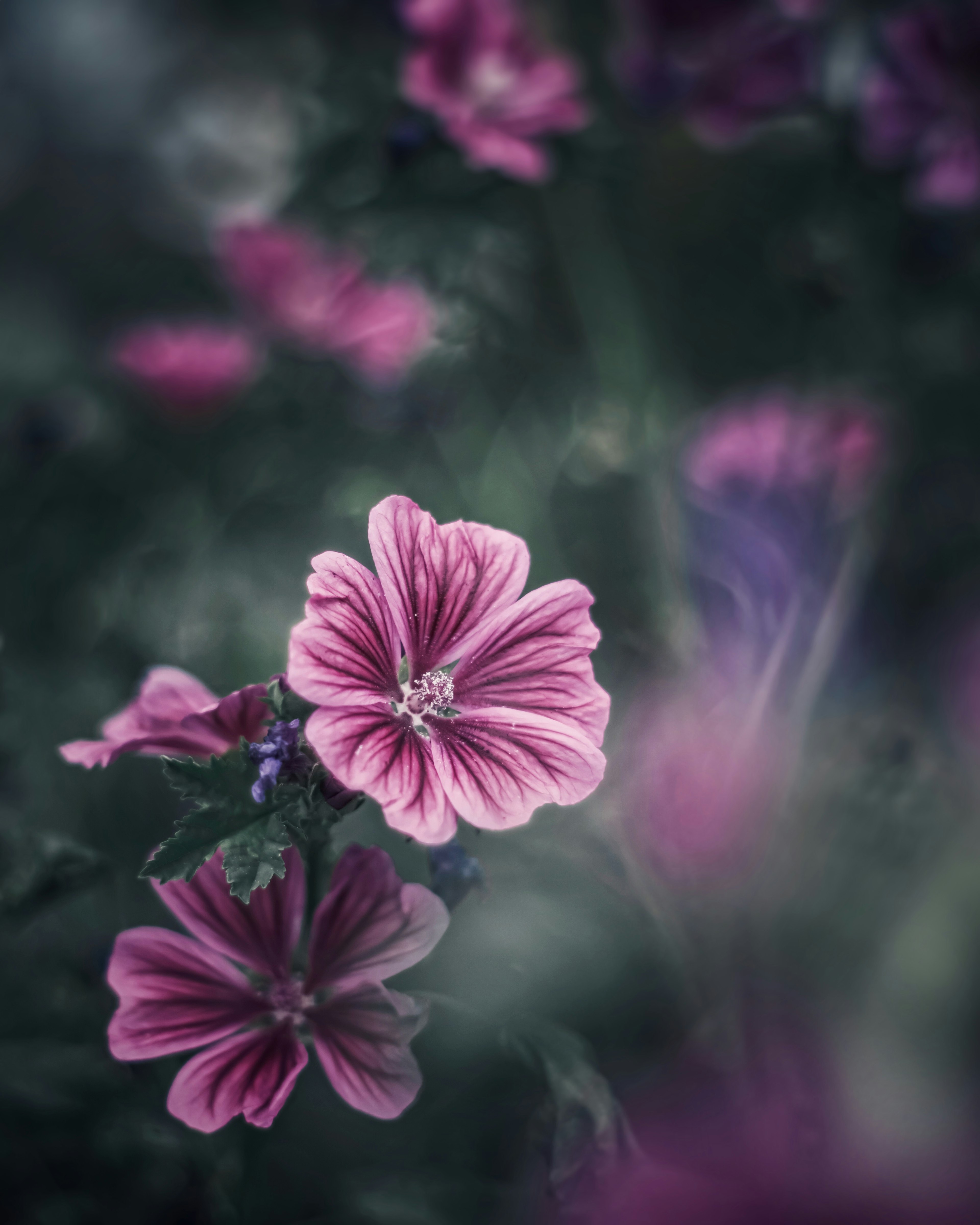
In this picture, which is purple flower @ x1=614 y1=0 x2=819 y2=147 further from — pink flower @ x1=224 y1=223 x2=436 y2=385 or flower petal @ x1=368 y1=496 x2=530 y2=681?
flower petal @ x1=368 y1=496 x2=530 y2=681

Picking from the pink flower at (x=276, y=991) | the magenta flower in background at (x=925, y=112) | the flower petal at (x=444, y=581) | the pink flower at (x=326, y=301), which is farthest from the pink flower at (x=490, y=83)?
the pink flower at (x=276, y=991)

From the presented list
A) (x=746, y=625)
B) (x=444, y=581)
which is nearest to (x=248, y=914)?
(x=444, y=581)

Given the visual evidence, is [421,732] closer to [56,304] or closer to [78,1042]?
[78,1042]

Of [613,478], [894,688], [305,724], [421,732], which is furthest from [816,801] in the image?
[305,724]

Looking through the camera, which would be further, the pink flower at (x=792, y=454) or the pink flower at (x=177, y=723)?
the pink flower at (x=792, y=454)

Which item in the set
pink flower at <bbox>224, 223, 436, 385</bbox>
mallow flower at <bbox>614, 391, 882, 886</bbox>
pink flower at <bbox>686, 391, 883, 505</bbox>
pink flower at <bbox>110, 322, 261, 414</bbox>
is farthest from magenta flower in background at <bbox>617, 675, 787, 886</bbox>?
pink flower at <bbox>110, 322, 261, 414</bbox>

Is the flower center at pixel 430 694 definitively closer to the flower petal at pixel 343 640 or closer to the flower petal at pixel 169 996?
the flower petal at pixel 343 640
